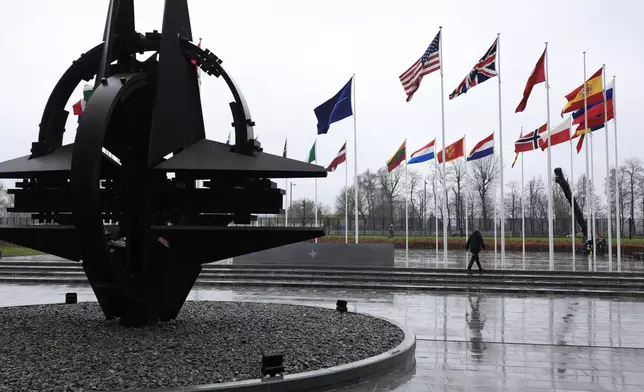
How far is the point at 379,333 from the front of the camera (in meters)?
10.2

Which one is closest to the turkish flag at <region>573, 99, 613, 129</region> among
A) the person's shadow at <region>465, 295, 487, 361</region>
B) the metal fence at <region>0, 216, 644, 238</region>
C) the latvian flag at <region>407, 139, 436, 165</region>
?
the latvian flag at <region>407, 139, 436, 165</region>

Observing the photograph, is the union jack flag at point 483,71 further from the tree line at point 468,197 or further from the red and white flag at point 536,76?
the tree line at point 468,197

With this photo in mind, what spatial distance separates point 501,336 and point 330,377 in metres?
Answer: 5.39

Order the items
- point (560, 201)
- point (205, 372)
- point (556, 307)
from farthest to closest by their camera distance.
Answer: point (560, 201) < point (556, 307) < point (205, 372)

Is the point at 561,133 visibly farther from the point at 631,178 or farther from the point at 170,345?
the point at 631,178

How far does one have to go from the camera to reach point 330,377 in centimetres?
729

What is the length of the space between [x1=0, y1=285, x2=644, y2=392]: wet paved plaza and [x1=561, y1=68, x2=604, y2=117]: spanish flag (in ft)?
34.3

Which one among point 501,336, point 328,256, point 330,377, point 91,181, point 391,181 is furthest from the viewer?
point 391,181

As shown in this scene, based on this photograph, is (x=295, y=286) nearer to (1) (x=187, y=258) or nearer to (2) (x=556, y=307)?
(2) (x=556, y=307)

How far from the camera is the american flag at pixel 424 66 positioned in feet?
78.1

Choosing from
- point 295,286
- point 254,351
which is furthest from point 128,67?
point 295,286

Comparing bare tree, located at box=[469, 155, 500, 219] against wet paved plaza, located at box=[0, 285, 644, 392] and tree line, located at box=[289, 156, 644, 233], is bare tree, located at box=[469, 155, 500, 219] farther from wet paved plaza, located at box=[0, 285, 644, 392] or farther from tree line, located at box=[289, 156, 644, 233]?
wet paved plaza, located at box=[0, 285, 644, 392]

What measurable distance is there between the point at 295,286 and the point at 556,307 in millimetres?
9173

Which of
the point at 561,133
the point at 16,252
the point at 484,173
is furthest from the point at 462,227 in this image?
the point at 16,252
